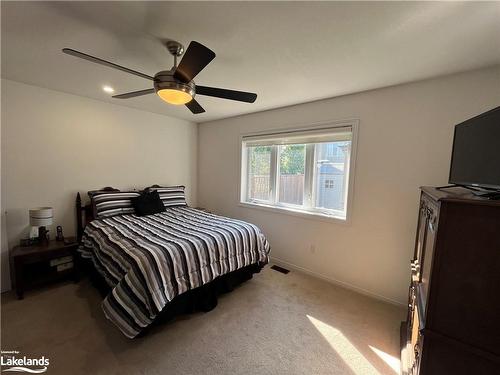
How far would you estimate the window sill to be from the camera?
2.63m

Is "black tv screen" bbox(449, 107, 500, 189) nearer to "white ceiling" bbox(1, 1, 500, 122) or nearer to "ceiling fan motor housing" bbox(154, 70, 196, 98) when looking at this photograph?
"white ceiling" bbox(1, 1, 500, 122)

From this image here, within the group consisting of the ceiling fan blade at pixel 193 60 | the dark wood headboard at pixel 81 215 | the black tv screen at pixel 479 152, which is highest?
the ceiling fan blade at pixel 193 60

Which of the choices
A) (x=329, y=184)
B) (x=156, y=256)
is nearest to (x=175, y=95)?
(x=156, y=256)

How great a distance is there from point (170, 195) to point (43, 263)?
1704 mm

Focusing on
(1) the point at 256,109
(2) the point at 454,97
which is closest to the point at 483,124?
(2) the point at 454,97

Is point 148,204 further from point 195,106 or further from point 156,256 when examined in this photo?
point 195,106

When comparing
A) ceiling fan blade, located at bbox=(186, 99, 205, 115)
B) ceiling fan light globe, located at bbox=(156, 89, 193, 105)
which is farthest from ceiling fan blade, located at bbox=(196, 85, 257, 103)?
ceiling fan blade, located at bbox=(186, 99, 205, 115)

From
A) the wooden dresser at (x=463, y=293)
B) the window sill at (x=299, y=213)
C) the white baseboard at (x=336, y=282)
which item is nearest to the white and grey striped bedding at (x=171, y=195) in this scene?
the window sill at (x=299, y=213)

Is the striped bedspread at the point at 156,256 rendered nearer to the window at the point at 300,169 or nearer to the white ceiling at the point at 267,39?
the window at the point at 300,169

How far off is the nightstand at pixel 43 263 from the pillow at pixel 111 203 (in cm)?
44

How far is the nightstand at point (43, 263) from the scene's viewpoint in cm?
215

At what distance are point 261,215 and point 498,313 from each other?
107 inches

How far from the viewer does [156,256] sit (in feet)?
5.71

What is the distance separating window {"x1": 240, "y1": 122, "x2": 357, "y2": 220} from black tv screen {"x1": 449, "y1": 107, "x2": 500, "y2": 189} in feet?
4.14
